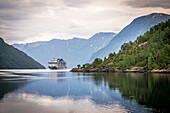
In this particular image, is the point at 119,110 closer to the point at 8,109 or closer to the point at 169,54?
the point at 8,109

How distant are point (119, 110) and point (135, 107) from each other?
13.5ft

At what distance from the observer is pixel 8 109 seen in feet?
124

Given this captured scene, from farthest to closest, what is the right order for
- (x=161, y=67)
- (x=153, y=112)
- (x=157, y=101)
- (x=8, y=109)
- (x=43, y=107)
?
1. (x=161, y=67)
2. (x=157, y=101)
3. (x=43, y=107)
4. (x=8, y=109)
5. (x=153, y=112)

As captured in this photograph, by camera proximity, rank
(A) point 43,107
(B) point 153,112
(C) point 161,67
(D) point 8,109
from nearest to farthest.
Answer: (B) point 153,112 → (D) point 8,109 → (A) point 43,107 → (C) point 161,67

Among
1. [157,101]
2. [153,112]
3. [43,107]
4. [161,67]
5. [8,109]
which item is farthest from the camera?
[161,67]

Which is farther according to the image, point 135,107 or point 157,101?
point 157,101

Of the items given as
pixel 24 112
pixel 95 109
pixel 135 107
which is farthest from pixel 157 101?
pixel 24 112

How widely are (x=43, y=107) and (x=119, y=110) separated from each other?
52.1ft

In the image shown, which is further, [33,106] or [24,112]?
[33,106]

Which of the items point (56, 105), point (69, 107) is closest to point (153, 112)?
point (69, 107)

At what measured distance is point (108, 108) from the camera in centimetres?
3834

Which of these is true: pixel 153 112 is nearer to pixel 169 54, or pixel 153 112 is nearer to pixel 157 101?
pixel 157 101

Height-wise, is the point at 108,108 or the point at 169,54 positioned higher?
the point at 169,54

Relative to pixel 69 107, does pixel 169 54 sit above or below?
above
